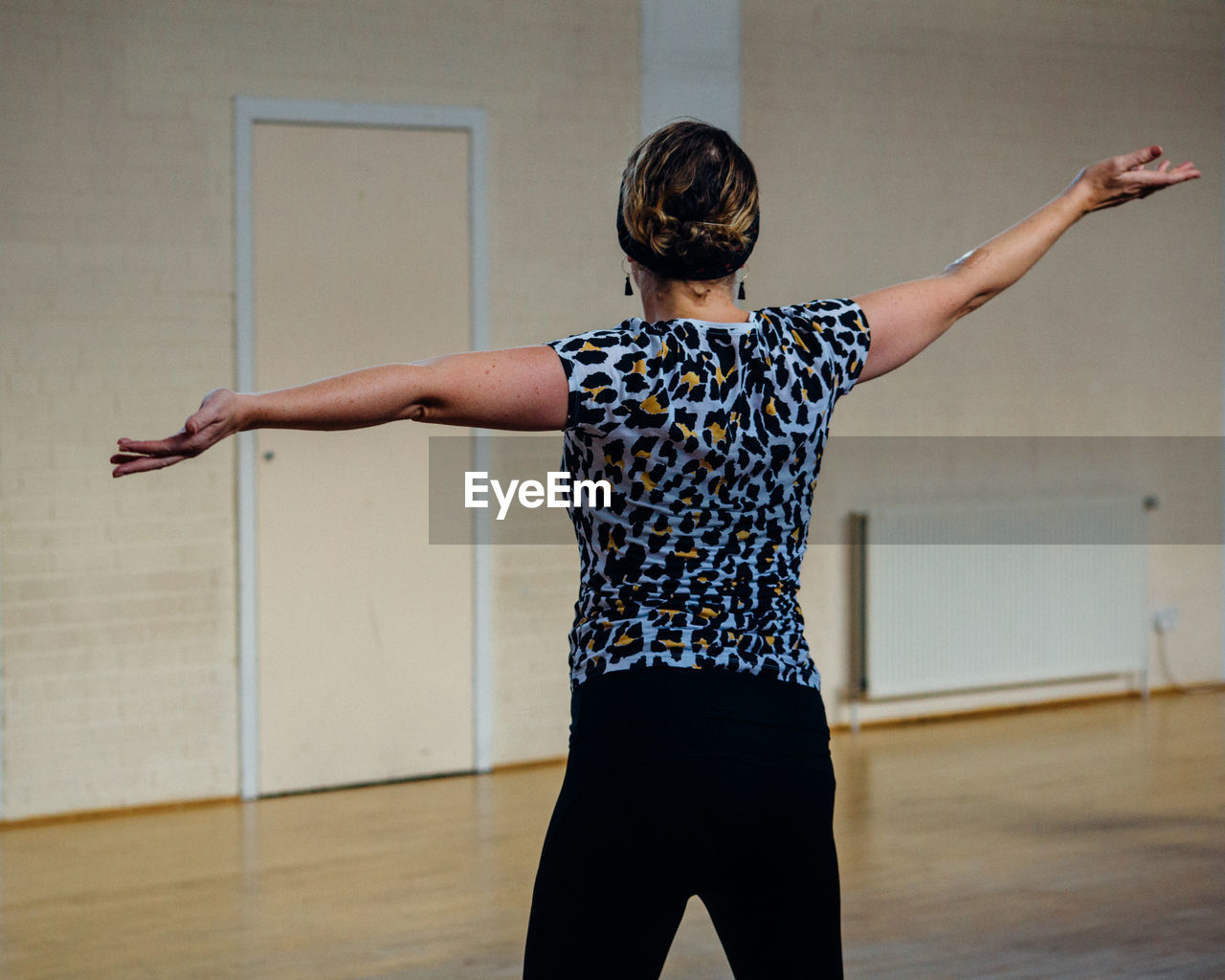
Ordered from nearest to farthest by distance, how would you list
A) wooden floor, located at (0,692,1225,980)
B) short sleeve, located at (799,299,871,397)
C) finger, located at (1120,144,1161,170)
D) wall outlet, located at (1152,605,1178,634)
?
1. short sleeve, located at (799,299,871,397)
2. finger, located at (1120,144,1161,170)
3. wooden floor, located at (0,692,1225,980)
4. wall outlet, located at (1152,605,1178,634)

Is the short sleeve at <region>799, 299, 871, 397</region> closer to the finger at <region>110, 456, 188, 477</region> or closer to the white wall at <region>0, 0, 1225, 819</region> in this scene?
the finger at <region>110, 456, 188, 477</region>

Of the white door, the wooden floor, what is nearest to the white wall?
the white door

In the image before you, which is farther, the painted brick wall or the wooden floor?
the painted brick wall

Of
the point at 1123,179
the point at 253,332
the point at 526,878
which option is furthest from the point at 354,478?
the point at 1123,179

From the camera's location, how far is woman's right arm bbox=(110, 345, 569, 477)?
1.15 m

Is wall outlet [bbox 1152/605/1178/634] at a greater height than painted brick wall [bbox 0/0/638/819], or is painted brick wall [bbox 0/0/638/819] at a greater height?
painted brick wall [bbox 0/0/638/819]

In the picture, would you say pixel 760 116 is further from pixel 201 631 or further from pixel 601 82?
pixel 201 631

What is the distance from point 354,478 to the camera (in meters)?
4.57

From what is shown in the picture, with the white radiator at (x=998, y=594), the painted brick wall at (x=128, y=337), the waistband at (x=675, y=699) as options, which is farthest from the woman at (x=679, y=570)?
the white radiator at (x=998, y=594)

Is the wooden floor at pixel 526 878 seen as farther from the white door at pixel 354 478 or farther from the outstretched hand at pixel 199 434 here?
the outstretched hand at pixel 199 434

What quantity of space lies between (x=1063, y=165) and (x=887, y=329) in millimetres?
4694

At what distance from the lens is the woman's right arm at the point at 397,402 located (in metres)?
1.15

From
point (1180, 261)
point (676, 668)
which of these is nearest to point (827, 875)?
point (676, 668)

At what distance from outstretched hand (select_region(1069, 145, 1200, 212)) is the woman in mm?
450
